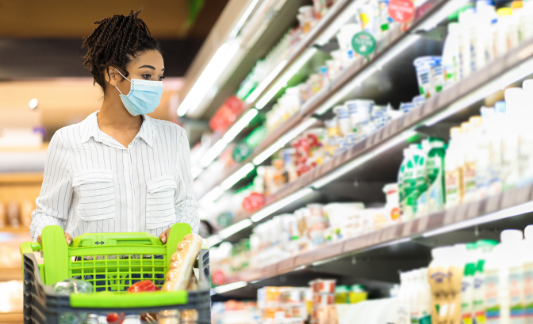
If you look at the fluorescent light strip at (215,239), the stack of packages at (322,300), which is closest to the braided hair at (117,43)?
Result: the stack of packages at (322,300)

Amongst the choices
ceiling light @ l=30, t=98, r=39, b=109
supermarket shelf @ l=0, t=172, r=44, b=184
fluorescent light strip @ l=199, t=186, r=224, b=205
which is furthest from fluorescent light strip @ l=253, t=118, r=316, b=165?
supermarket shelf @ l=0, t=172, r=44, b=184

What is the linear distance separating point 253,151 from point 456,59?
9.04 ft

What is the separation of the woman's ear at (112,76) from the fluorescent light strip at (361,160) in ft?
4.01

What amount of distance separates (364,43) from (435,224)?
0.98 metres

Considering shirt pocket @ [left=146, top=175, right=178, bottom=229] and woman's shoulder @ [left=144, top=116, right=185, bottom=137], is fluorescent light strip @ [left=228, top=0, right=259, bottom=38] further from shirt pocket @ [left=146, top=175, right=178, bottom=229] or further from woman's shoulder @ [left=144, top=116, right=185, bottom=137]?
shirt pocket @ [left=146, top=175, right=178, bottom=229]

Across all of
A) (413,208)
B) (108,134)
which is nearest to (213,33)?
(413,208)

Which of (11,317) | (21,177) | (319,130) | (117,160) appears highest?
(21,177)

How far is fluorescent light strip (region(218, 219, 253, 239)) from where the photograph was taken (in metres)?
5.58

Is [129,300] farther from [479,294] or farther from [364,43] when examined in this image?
[364,43]

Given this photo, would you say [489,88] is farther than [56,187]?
Yes

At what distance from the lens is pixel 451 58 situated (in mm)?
2523

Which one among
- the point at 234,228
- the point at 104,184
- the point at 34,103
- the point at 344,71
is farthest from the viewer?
the point at 34,103

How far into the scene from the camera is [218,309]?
5836 millimetres

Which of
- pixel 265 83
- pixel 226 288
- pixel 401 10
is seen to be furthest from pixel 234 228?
pixel 401 10
